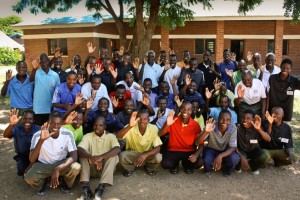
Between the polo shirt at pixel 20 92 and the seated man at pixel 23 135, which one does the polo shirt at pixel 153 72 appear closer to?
the polo shirt at pixel 20 92

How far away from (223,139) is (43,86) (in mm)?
2893

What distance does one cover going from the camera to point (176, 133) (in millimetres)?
4645

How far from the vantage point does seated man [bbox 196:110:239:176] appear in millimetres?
4461

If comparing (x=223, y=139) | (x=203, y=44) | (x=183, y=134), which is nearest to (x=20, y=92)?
(x=183, y=134)

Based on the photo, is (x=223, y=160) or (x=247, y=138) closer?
(x=223, y=160)

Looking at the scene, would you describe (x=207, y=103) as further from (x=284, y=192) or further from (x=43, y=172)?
(x=43, y=172)

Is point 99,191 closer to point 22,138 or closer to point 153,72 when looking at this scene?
point 22,138

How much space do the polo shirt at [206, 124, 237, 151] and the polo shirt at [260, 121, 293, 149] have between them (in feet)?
2.02

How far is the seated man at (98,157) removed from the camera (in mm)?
3973

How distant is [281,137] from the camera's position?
4.76m

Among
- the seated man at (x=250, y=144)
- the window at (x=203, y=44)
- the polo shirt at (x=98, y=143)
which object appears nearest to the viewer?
the polo shirt at (x=98, y=143)

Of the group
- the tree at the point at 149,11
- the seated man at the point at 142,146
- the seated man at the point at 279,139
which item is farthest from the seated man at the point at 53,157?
the tree at the point at 149,11

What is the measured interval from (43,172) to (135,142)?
1308mm

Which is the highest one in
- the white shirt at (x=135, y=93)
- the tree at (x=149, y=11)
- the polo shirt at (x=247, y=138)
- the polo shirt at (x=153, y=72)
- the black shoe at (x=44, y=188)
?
the tree at (x=149, y=11)
